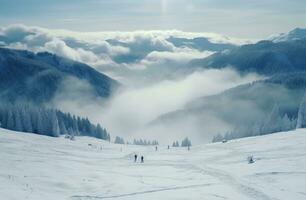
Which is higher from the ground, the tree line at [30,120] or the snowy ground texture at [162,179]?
the snowy ground texture at [162,179]

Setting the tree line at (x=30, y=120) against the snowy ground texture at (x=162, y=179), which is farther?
the tree line at (x=30, y=120)

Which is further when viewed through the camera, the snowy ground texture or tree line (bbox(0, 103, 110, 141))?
tree line (bbox(0, 103, 110, 141))

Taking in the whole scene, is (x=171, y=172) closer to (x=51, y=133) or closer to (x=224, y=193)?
(x=224, y=193)

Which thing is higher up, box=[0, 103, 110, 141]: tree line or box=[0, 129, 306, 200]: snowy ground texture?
box=[0, 129, 306, 200]: snowy ground texture

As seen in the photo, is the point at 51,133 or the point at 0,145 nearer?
the point at 0,145

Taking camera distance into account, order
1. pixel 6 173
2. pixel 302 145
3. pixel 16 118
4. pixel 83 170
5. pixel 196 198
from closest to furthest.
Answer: pixel 196 198
pixel 6 173
pixel 83 170
pixel 302 145
pixel 16 118

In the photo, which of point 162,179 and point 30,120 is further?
point 30,120

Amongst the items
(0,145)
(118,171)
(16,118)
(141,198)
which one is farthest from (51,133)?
(141,198)

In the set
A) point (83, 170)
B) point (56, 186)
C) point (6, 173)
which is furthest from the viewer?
point (83, 170)

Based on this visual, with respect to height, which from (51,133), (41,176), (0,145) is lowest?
(51,133)

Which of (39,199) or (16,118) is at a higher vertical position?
(39,199)

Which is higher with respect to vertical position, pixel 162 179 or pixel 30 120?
pixel 162 179
